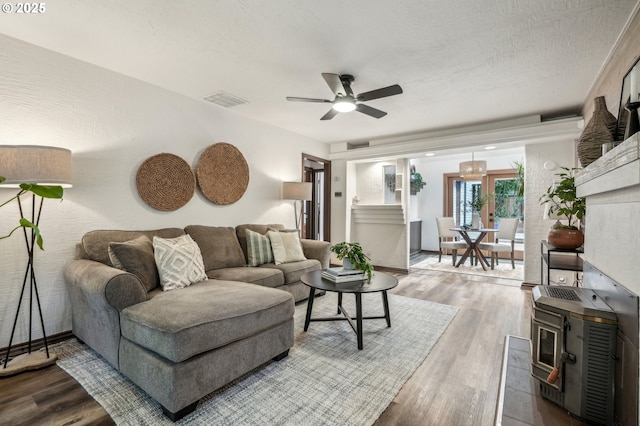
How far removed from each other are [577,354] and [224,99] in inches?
146

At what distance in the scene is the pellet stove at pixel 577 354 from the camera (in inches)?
56.9

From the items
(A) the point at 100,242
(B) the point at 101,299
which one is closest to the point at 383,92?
(B) the point at 101,299

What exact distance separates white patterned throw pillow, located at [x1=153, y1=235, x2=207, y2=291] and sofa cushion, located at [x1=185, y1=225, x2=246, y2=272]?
0.54 m

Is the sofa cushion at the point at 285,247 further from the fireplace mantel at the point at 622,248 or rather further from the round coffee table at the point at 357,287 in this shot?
the fireplace mantel at the point at 622,248

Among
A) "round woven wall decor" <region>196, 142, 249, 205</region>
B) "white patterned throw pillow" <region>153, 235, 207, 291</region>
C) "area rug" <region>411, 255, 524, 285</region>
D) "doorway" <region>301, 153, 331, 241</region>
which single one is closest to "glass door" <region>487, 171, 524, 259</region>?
"area rug" <region>411, 255, 524, 285</region>

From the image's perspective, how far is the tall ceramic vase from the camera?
6.43 feet

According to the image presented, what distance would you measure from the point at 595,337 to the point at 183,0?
2.94m

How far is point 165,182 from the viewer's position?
3.20 m

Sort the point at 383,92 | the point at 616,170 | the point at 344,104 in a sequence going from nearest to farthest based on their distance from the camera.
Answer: the point at 616,170 < the point at 383,92 < the point at 344,104

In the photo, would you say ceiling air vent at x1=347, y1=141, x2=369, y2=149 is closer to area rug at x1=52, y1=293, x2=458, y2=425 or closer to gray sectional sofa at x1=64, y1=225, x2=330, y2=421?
area rug at x1=52, y1=293, x2=458, y2=425

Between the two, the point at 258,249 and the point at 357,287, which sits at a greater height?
Result: the point at 258,249

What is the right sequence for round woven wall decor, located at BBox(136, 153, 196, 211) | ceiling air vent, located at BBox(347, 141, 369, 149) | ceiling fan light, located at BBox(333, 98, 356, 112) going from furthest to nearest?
ceiling air vent, located at BBox(347, 141, 369, 149) < round woven wall decor, located at BBox(136, 153, 196, 211) < ceiling fan light, located at BBox(333, 98, 356, 112)

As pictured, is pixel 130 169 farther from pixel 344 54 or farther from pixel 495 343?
pixel 495 343

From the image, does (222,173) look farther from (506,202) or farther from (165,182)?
(506,202)
